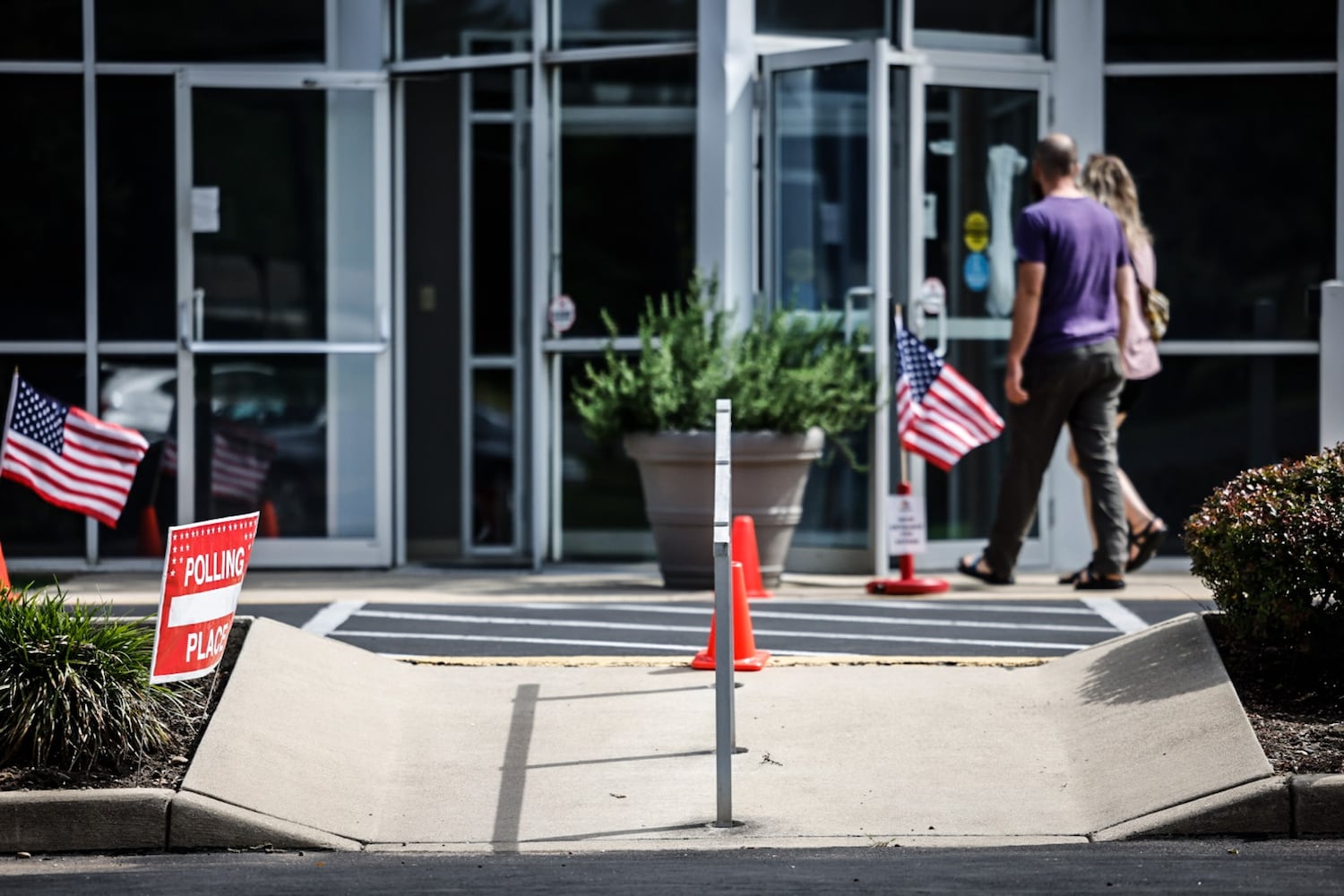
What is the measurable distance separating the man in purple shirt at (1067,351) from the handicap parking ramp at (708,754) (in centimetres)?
236

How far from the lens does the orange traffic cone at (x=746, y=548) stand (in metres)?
8.44

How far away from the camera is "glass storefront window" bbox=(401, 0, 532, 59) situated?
37.0ft

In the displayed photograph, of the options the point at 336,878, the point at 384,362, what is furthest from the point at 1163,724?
the point at 384,362

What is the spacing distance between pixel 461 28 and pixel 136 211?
213cm

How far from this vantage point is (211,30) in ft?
37.1

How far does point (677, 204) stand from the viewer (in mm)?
11039

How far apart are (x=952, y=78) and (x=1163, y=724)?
5365mm

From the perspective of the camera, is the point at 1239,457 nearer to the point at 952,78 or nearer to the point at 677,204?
the point at 952,78

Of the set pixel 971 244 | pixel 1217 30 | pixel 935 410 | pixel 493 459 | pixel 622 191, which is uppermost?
pixel 1217 30

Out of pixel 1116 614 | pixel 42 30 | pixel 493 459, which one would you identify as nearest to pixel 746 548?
pixel 1116 614

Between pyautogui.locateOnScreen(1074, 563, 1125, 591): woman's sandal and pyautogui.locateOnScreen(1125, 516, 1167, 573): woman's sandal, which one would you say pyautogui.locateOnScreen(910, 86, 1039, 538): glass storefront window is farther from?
pyautogui.locateOnScreen(1074, 563, 1125, 591): woman's sandal

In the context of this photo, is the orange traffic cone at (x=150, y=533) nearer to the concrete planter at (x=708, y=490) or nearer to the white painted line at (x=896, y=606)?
the white painted line at (x=896, y=606)

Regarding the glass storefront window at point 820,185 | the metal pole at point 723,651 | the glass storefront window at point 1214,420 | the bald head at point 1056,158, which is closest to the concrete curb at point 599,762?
the metal pole at point 723,651

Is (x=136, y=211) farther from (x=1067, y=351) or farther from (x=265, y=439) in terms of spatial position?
(x=1067, y=351)
